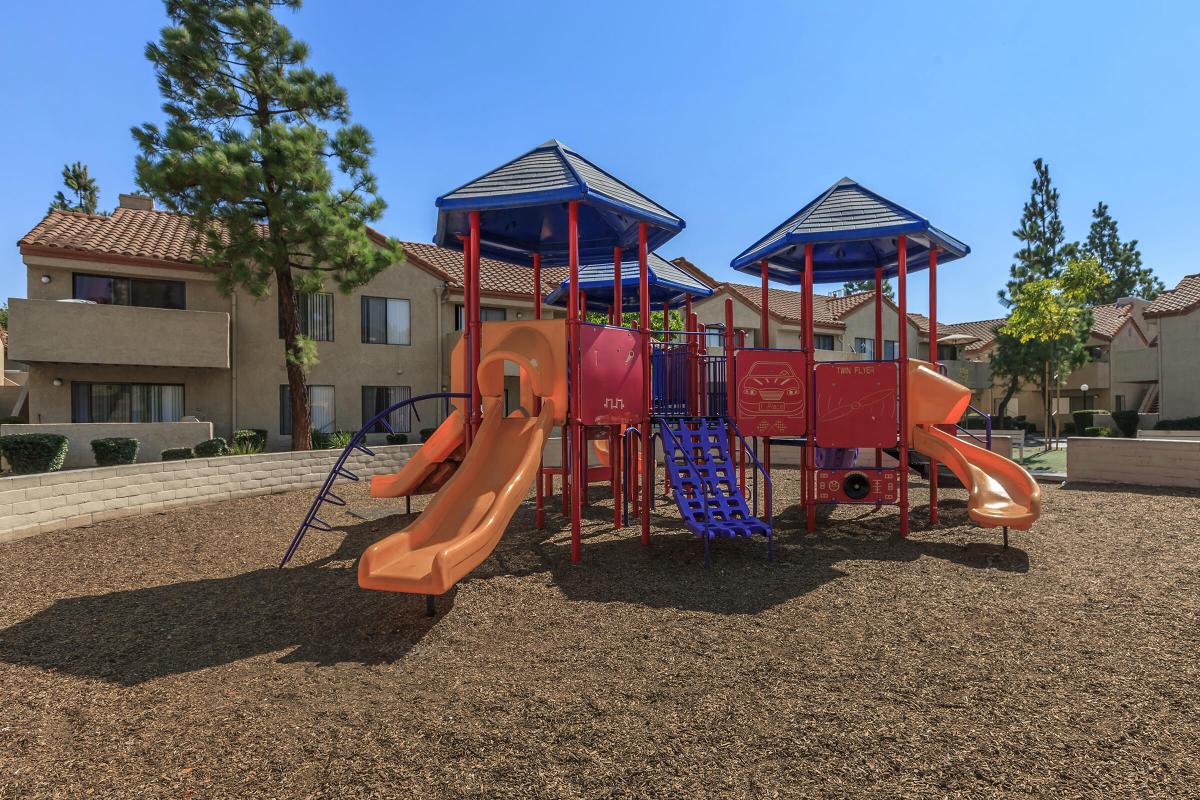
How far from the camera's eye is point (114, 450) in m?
15.2

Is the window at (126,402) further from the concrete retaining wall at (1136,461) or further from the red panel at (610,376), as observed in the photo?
the concrete retaining wall at (1136,461)

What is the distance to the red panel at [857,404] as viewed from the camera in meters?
9.54

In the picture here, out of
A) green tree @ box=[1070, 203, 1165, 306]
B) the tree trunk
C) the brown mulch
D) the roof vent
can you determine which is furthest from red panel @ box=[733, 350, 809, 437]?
green tree @ box=[1070, 203, 1165, 306]

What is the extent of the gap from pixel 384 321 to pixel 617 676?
2085cm

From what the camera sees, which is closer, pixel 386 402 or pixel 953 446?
pixel 953 446

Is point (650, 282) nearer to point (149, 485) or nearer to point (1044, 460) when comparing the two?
point (149, 485)

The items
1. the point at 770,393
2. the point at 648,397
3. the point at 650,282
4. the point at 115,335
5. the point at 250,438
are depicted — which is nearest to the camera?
the point at 648,397

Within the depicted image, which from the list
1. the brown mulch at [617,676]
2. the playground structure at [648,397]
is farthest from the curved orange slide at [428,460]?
the brown mulch at [617,676]

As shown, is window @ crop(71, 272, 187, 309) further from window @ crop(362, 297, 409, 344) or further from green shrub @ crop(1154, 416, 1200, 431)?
green shrub @ crop(1154, 416, 1200, 431)

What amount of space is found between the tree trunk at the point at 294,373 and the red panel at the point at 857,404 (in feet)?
46.9

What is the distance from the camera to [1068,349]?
3180 cm

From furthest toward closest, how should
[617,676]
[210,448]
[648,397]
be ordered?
[210,448]
[648,397]
[617,676]

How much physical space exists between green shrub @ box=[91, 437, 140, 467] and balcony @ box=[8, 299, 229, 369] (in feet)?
11.9

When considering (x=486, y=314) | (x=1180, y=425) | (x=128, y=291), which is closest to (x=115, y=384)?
(x=128, y=291)
